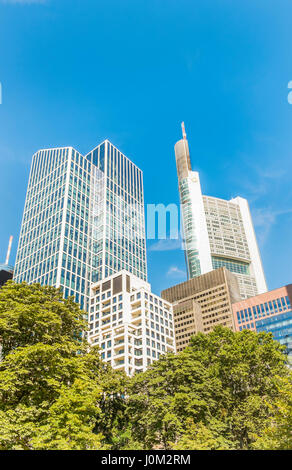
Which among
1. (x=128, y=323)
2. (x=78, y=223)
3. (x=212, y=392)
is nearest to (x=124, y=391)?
(x=212, y=392)

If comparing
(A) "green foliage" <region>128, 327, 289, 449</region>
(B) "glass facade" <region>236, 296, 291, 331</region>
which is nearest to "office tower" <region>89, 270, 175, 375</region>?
(A) "green foliage" <region>128, 327, 289, 449</region>

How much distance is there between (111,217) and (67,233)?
24.8m

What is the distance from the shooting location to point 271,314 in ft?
452

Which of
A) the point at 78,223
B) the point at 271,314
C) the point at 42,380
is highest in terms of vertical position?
the point at 78,223

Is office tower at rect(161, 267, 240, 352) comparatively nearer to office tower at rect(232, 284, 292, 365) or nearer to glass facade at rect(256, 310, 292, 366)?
office tower at rect(232, 284, 292, 365)

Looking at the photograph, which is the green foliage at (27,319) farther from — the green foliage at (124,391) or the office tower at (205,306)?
the office tower at (205,306)

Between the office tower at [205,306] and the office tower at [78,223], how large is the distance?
34329 millimetres

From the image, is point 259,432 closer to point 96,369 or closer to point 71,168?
point 96,369

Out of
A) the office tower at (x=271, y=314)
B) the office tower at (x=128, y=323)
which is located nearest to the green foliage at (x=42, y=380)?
the office tower at (x=128, y=323)

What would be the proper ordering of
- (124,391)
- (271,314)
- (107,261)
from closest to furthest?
(124,391), (107,261), (271,314)

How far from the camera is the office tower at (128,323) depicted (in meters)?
89.4

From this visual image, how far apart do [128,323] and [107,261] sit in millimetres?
40805

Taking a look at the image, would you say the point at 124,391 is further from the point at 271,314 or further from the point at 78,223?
the point at 271,314
